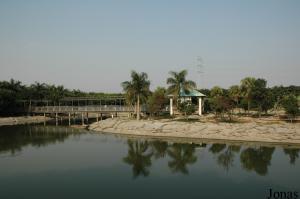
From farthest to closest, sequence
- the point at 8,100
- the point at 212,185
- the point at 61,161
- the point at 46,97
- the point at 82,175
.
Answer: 1. the point at 46,97
2. the point at 8,100
3. the point at 61,161
4. the point at 82,175
5. the point at 212,185

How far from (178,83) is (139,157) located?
25.4 metres

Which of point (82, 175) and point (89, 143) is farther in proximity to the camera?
point (89, 143)

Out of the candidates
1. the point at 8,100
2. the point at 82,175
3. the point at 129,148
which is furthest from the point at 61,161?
the point at 8,100

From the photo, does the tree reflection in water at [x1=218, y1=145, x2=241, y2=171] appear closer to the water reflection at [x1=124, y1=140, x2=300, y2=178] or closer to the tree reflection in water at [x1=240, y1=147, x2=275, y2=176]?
the water reflection at [x1=124, y1=140, x2=300, y2=178]

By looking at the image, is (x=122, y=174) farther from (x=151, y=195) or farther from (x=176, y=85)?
(x=176, y=85)

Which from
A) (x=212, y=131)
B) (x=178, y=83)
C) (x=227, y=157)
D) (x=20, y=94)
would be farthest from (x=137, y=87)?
(x=20, y=94)

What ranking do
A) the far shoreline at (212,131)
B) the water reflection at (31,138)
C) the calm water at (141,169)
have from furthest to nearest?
the water reflection at (31,138) < the far shoreline at (212,131) < the calm water at (141,169)

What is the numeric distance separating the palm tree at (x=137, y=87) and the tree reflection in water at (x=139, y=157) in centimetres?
1425

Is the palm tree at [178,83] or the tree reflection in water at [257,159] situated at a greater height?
the palm tree at [178,83]

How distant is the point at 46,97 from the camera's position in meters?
87.1

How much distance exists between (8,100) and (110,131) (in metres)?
35.0

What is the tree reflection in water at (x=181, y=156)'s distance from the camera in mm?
30314

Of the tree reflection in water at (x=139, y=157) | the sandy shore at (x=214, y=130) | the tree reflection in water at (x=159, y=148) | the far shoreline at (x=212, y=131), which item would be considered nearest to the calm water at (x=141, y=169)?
the tree reflection in water at (x=139, y=157)

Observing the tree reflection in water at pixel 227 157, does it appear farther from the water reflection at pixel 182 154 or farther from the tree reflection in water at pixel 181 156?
the tree reflection in water at pixel 181 156
